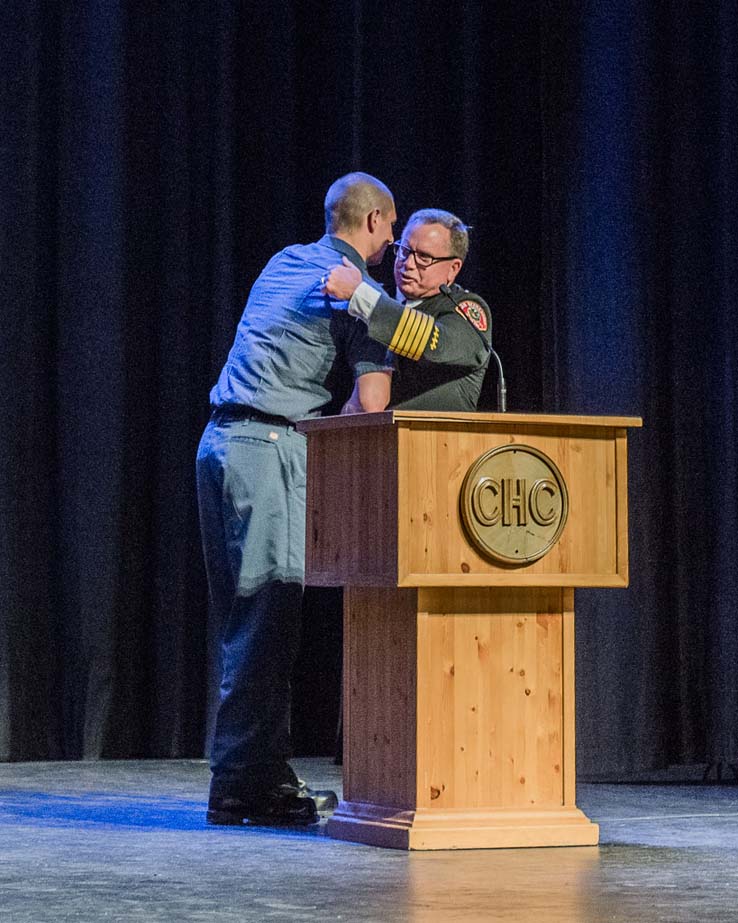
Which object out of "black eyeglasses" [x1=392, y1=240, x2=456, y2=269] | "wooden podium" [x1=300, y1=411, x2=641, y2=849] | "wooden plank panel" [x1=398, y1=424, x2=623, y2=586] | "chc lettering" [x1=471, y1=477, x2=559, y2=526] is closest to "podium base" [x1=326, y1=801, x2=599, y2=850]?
"wooden podium" [x1=300, y1=411, x2=641, y2=849]

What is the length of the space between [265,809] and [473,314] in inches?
45.0

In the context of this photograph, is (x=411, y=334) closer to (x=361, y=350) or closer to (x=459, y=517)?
(x=361, y=350)

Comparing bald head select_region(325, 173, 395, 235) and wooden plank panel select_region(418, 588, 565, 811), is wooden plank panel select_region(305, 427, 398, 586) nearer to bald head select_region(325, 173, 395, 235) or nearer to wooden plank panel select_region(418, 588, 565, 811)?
wooden plank panel select_region(418, 588, 565, 811)

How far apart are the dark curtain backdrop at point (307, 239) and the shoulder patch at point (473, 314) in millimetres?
1567

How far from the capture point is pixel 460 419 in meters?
3.34

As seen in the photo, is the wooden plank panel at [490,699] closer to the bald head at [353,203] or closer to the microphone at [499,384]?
the microphone at [499,384]

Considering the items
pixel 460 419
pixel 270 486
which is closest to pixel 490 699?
pixel 460 419

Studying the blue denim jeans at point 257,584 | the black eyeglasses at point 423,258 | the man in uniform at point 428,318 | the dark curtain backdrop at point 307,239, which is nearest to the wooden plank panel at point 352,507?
the blue denim jeans at point 257,584

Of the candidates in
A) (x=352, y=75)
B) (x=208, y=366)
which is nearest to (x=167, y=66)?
(x=352, y=75)

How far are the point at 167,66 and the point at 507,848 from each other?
2.82 meters

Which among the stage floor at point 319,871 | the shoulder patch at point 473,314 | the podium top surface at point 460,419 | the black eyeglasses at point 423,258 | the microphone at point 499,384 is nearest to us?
the stage floor at point 319,871

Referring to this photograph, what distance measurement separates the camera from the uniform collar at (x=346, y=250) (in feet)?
12.5

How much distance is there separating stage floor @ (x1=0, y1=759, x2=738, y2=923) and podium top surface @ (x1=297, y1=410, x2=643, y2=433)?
32.5 inches

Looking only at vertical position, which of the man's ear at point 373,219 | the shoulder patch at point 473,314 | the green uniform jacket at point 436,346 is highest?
the man's ear at point 373,219
